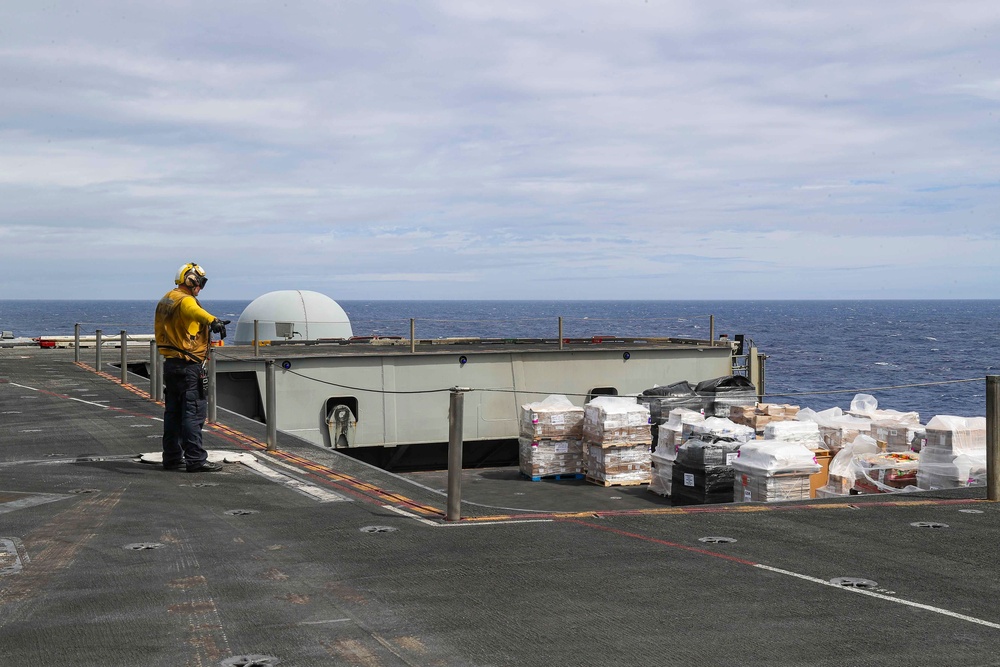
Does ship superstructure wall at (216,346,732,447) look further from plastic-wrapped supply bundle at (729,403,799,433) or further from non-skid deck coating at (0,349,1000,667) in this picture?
non-skid deck coating at (0,349,1000,667)

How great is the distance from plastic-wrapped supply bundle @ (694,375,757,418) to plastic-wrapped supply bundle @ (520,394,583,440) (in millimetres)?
3106

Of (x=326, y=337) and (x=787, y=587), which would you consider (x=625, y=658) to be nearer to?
(x=787, y=587)

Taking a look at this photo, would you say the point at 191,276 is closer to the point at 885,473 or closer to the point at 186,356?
the point at 186,356

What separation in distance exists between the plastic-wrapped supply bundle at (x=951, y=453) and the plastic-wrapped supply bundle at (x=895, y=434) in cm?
199

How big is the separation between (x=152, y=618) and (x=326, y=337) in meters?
30.4

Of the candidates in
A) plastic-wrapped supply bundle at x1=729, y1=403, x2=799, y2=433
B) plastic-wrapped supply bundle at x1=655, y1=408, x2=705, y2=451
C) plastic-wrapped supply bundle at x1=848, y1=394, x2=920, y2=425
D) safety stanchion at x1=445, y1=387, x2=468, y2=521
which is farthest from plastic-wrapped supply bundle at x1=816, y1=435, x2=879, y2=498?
safety stanchion at x1=445, y1=387, x2=468, y2=521

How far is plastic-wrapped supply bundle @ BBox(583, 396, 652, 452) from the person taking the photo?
15.9 meters

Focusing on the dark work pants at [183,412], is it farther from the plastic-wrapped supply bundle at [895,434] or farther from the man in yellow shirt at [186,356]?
the plastic-wrapped supply bundle at [895,434]

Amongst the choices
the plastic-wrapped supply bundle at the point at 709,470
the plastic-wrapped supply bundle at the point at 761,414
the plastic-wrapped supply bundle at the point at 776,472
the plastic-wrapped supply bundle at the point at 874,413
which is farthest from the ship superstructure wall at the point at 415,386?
the plastic-wrapped supply bundle at the point at 776,472

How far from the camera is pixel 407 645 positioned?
195 inches

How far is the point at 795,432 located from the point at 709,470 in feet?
4.88

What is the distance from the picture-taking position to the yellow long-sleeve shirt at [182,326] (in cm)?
1038

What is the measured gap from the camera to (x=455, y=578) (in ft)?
20.6

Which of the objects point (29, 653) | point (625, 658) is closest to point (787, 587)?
point (625, 658)
